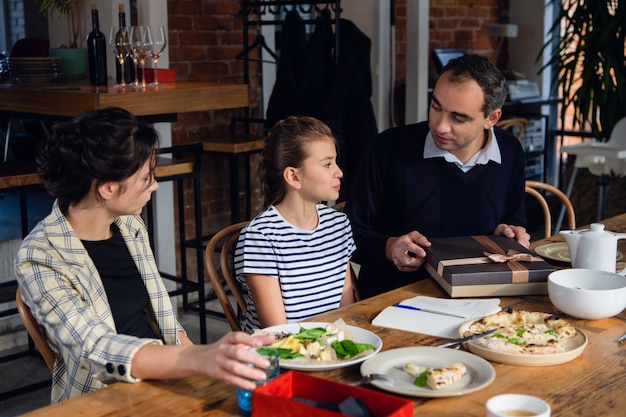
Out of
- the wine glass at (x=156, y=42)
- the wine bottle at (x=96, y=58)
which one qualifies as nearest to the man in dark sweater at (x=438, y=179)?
the wine glass at (x=156, y=42)

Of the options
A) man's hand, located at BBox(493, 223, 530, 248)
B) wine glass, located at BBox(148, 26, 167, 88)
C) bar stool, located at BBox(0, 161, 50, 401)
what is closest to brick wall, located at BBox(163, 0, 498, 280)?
wine glass, located at BBox(148, 26, 167, 88)

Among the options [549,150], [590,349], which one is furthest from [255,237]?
[549,150]

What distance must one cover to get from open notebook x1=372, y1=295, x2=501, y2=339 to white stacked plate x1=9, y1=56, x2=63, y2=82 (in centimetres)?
246

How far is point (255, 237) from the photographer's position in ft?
6.70

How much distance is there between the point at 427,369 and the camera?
1.42 metres

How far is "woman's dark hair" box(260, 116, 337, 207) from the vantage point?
83.7 inches

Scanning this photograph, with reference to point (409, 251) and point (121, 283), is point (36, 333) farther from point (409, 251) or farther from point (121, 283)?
point (409, 251)

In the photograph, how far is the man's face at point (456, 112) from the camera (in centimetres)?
229

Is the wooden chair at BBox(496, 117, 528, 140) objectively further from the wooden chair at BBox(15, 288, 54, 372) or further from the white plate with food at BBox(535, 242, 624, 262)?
the wooden chair at BBox(15, 288, 54, 372)

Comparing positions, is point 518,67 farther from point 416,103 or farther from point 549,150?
point 416,103

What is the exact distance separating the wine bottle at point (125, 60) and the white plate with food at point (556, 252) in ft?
6.18

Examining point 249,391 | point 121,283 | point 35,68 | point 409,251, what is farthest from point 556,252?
point 35,68

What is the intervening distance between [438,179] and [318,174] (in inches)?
17.8

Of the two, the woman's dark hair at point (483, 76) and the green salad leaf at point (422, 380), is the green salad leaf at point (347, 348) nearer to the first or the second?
the green salad leaf at point (422, 380)
